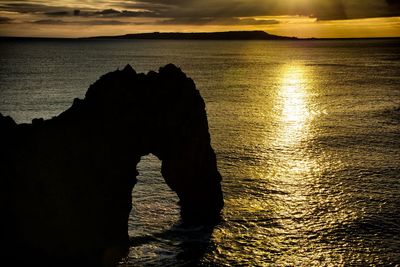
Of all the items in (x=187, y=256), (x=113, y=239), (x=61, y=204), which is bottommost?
(x=187, y=256)

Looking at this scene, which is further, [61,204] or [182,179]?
[182,179]

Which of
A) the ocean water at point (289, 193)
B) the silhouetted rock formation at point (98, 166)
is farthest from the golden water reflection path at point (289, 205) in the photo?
the silhouetted rock formation at point (98, 166)

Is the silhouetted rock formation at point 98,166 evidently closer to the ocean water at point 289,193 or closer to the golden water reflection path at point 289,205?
the ocean water at point 289,193

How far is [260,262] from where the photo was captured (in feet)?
114

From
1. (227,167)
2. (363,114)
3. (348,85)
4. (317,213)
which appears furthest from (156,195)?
(348,85)

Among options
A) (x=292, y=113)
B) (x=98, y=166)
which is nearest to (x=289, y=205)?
(x=98, y=166)

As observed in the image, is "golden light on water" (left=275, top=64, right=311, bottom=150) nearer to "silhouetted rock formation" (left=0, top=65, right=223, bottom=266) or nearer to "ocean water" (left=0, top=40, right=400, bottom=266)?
"ocean water" (left=0, top=40, right=400, bottom=266)

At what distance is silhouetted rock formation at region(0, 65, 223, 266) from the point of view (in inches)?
1121

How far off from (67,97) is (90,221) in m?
93.4

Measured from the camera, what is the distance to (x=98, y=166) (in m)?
33.1

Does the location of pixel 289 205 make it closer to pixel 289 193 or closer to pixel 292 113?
pixel 289 193

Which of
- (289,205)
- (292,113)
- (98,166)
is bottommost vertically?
(289,205)

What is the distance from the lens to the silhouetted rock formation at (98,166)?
2848cm

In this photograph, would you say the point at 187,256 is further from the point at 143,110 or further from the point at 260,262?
the point at 143,110
